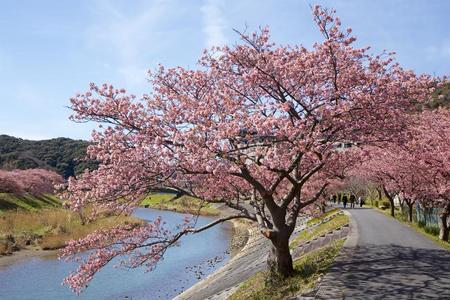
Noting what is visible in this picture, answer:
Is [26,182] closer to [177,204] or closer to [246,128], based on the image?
[177,204]

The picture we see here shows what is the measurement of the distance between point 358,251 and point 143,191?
8755mm

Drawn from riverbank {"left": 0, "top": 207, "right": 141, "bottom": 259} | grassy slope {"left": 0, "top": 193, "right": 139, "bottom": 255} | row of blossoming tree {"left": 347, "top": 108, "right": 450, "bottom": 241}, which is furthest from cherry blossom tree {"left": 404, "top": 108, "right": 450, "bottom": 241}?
riverbank {"left": 0, "top": 207, "right": 141, "bottom": 259}

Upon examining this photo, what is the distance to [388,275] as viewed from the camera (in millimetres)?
12219

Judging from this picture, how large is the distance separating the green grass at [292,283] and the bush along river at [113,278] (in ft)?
26.7

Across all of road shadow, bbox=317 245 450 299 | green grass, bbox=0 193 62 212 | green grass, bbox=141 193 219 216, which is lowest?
road shadow, bbox=317 245 450 299

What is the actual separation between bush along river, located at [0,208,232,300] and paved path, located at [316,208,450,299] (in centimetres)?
1068

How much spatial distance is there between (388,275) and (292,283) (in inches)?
106

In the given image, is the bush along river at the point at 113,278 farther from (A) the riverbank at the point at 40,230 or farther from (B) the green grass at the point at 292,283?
(B) the green grass at the point at 292,283

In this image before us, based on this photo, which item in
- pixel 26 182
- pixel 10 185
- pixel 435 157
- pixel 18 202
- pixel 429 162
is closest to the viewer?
pixel 435 157

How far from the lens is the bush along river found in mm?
21812

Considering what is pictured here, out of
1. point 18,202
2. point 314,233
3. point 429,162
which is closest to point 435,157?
point 429,162

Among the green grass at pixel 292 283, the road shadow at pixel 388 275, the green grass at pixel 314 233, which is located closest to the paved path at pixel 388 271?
the road shadow at pixel 388 275

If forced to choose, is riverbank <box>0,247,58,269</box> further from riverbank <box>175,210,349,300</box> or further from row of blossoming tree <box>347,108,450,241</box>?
row of blossoming tree <box>347,108,450,241</box>

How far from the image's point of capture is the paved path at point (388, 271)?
413 inches
